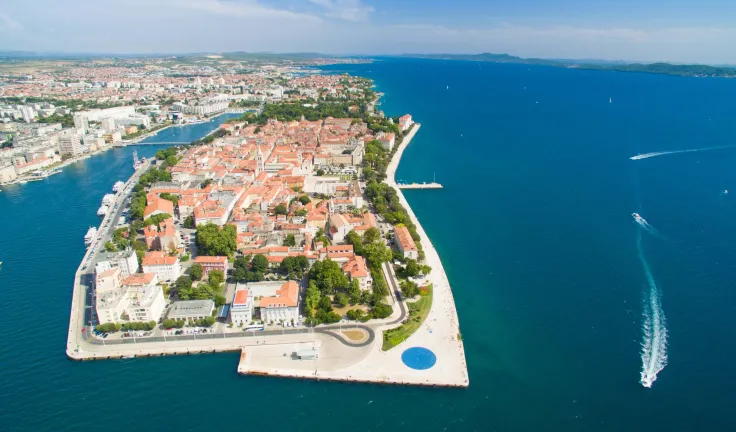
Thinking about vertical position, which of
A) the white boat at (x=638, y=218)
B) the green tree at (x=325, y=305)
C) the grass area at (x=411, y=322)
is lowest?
the grass area at (x=411, y=322)

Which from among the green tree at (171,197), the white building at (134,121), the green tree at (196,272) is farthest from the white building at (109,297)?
the white building at (134,121)

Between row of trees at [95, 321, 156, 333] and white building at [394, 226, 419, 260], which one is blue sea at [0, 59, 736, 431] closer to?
row of trees at [95, 321, 156, 333]

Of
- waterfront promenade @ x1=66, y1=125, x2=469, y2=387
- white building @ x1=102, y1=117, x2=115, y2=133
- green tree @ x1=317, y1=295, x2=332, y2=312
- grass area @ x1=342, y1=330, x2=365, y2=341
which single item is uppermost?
white building @ x1=102, y1=117, x2=115, y2=133

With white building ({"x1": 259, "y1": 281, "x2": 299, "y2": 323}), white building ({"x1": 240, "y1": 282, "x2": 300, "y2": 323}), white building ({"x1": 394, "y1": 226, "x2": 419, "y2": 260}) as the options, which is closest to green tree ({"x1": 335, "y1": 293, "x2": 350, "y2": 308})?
white building ({"x1": 240, "y1": 282, "x2": 300, "y2": 323})

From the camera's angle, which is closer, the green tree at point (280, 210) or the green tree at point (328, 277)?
the green tree at point (328, 277)

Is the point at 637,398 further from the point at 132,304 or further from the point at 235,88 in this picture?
the point at 235,88

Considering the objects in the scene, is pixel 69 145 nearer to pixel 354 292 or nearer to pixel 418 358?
pixel 354 292

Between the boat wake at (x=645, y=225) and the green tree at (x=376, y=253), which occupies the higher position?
the boat wake at (x=645, y=225)

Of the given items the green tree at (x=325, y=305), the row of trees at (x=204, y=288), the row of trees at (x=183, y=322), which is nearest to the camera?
the row of trees at (x=183, y=322)

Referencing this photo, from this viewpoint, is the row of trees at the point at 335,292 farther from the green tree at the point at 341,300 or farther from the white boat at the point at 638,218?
the white boat at the point at 638,218
